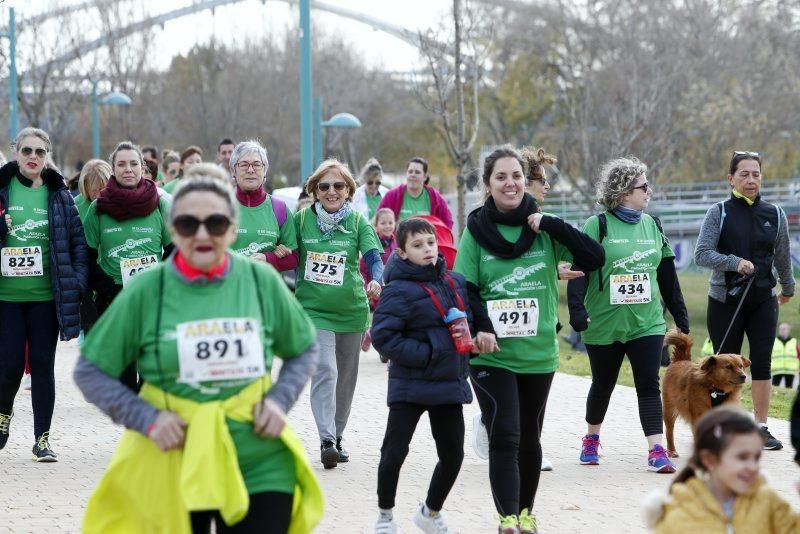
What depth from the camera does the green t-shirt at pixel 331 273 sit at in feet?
29.6

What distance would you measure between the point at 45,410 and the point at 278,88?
45923 millimetres

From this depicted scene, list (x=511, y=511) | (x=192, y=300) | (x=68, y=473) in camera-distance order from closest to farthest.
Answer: (x=192, y=300) → (x=511, y=511) → (x=68, y=473)

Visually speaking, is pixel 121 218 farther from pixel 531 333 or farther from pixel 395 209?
pixel 395 209

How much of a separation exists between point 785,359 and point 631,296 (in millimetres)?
13421

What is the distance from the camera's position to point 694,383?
9.02 metres

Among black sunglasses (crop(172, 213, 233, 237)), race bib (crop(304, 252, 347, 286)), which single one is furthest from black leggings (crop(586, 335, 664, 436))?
black sunglasses (crop(172, 213, 233, 237))

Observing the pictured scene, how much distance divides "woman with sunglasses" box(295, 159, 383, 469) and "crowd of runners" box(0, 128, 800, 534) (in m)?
0.01

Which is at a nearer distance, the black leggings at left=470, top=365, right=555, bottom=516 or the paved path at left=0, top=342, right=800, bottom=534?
the black leggings at left=470, top=365, right=555, bottom=516

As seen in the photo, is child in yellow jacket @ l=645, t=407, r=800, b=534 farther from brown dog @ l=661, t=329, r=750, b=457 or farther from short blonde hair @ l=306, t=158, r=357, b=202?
short blonde hair @ l=306, t=158, r=357, b=202

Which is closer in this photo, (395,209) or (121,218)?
(121,218)

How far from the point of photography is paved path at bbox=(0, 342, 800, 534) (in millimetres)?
7438

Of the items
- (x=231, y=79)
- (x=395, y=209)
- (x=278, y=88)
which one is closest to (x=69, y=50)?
(x=231, y=79)

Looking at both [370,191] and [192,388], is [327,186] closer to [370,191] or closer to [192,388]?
[192,388]

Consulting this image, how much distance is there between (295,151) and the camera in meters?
56.6
